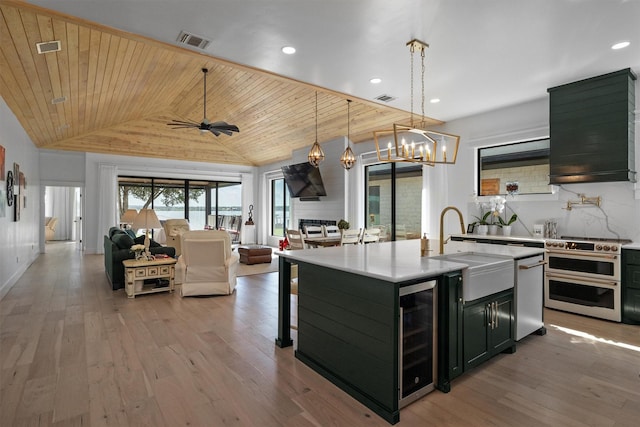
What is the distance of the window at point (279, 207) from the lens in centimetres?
1124

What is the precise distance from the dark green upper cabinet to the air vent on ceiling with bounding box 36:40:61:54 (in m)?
6.12

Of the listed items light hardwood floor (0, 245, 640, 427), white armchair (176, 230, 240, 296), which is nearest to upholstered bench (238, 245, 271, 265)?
white armchair (176, 230, 240, 296)

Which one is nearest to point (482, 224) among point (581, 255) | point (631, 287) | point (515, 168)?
point (515, 168)

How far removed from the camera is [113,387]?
93.7 inches

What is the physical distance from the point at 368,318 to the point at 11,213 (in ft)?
20.8

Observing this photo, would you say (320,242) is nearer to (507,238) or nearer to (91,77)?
(507,238)

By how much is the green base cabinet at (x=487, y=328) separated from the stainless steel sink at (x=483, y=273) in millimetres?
77

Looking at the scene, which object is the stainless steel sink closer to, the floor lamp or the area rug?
the floor lamp

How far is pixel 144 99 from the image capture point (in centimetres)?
734

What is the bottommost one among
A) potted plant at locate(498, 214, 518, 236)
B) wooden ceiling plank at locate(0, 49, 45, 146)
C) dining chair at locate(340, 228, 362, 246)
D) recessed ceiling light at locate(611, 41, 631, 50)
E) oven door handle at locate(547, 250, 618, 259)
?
oven door handle at locate(547, 250, 618, 259)

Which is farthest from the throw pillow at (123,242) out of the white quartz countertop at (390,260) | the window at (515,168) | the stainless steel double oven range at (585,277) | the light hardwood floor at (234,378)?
the stainless steel double oven range at (585,277)

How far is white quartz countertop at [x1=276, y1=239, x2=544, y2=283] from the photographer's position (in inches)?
83.8

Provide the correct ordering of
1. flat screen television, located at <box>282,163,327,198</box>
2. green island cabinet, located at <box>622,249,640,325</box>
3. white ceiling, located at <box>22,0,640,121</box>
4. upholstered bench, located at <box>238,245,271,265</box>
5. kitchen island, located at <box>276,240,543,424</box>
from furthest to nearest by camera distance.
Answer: flat screen television, located at <box>282,163,327,198</box>
upholstered bench, located at <box>238,245,271,265</box>
green island cabinet, located at <box>622,249,640,325</box>
white ceiling, located at <box>22,0,640,121</box>
kitchen island, located at <box>276,240,543,424</box>

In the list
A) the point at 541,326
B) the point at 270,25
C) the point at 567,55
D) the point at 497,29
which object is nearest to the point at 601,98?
the point at 567,55
